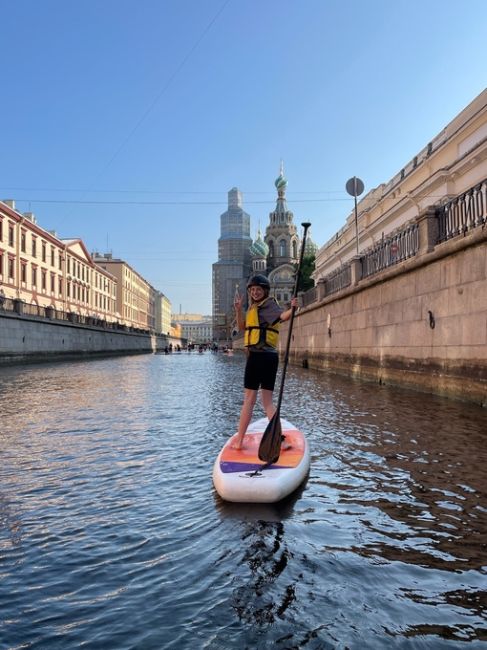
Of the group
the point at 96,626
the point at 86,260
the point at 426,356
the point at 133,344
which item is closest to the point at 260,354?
the point at 96,626

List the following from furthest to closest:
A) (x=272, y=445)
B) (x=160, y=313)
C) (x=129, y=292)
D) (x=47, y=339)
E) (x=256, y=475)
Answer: (x=160, y=313)
(x=129, y=292)
(x=47, y=339)
(x=272, y=445)
(x=256, y=475)

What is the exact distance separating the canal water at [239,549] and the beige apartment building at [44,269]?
41.7 meters

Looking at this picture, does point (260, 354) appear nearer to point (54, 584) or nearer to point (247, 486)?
point (247, 486)

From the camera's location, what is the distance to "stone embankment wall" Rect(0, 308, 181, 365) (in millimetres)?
31734

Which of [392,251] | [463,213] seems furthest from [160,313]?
[463,213]

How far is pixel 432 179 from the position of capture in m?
25.4

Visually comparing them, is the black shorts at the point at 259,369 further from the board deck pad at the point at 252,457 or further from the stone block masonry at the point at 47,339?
the stone block masonry at the point at 47,339

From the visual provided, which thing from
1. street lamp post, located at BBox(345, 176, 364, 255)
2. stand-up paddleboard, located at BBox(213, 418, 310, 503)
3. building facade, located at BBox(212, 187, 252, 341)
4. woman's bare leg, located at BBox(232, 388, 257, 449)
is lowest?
stand-up paddleboard, located at BBox(213, 418, 310, 503)

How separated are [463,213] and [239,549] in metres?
9.76

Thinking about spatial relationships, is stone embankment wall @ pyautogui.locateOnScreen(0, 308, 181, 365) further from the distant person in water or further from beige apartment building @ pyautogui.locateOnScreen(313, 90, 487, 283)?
the distant person in water

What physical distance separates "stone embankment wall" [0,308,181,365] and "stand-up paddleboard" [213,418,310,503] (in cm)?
2890

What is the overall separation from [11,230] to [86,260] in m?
25.1

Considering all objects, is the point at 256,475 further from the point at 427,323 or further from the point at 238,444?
the point at 427,323

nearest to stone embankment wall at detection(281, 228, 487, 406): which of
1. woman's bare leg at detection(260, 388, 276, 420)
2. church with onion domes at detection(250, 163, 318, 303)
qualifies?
woman's bare leg at detection(260, 388, 276, 420)
